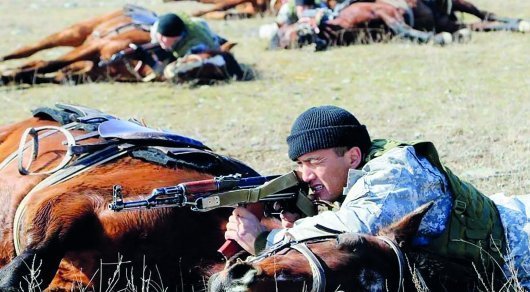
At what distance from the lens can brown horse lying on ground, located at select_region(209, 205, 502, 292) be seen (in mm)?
3213

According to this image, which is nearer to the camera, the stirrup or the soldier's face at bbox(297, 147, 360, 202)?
the soldier's face at bbox(297, 147, 360, 202)

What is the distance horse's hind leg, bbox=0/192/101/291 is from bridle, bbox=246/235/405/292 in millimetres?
1151

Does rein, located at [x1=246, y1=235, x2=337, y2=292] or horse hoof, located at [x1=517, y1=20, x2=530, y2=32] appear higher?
rein, located at [x1=246, y1=235, x2=337, y2=292]

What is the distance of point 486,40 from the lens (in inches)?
553

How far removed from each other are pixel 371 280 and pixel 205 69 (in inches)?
334

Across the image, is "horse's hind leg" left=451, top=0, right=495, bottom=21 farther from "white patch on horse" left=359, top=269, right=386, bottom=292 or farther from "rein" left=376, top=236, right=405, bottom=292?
"white patch on horse" left=359, top=269, right=386, bottom=292

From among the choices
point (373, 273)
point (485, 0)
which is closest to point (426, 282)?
point (373, 273)

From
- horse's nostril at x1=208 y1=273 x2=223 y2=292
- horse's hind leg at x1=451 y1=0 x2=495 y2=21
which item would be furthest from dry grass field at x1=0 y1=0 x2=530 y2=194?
horse's nostril at x1=208 y1=273 x2=223 y2=292

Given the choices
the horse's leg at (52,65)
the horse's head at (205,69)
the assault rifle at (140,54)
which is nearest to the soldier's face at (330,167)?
the horse's head at (205,69)

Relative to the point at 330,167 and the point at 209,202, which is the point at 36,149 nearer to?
the point at 209,202

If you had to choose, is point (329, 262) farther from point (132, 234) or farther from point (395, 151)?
point (132, 234)

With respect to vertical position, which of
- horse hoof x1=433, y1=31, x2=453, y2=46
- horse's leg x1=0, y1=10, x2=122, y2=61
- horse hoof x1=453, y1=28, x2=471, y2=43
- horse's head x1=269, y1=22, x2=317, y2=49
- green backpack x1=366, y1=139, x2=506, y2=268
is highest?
green backpack x1=366, y1=139, x2=506, y2=268

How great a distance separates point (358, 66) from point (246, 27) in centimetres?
478

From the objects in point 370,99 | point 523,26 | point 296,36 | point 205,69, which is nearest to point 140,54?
point 205,69
